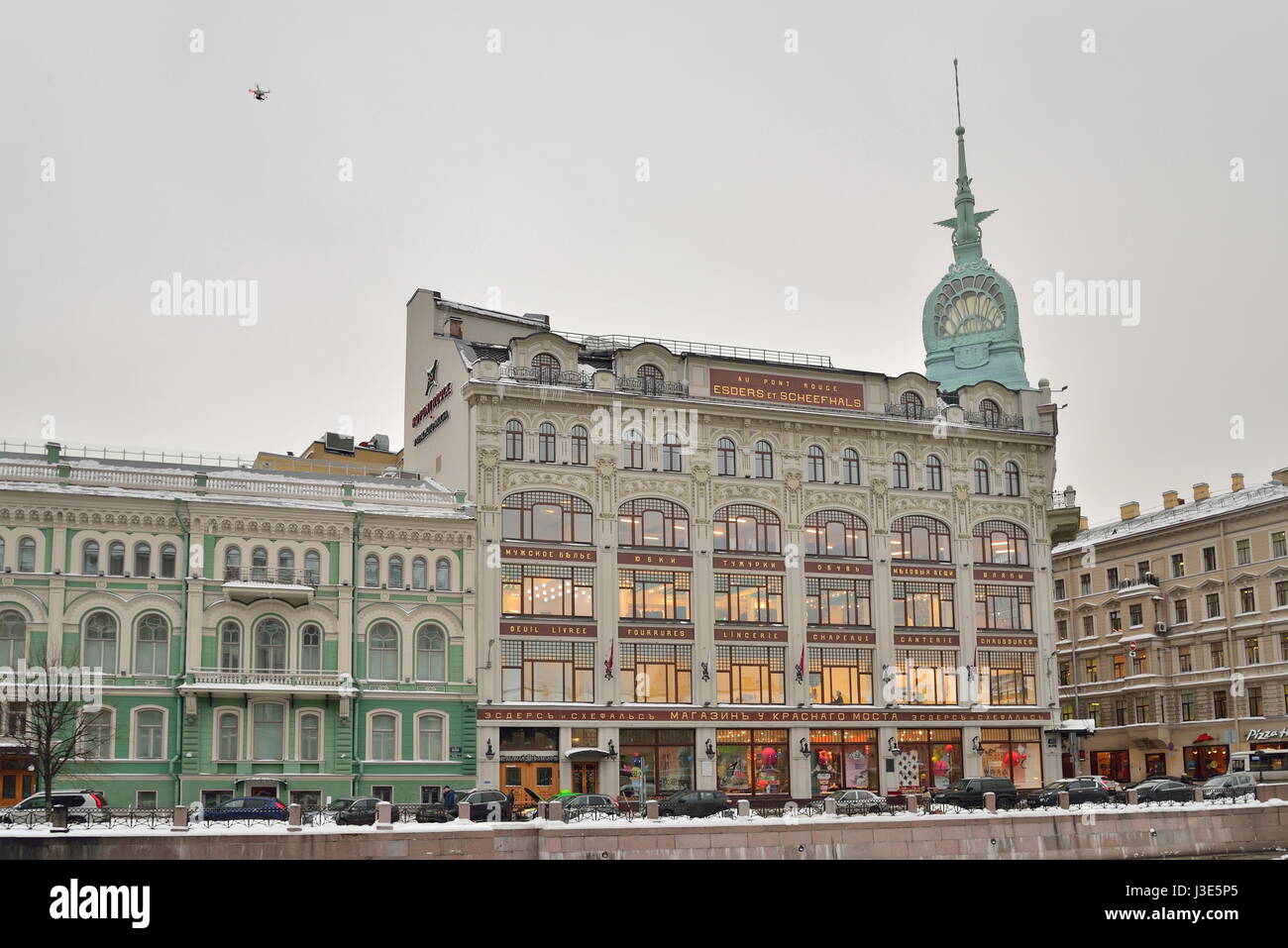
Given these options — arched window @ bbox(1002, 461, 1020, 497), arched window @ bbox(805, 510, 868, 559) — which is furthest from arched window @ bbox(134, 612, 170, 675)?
arched window @ bbox(1002, 461, 1020, 497)

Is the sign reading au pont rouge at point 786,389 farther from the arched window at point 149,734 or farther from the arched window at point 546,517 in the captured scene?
the arched window at point 149,734

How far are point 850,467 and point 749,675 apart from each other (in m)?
12.3

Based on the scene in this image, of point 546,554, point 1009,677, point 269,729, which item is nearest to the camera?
point 269,729

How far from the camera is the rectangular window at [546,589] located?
7106cm

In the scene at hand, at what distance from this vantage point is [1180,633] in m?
92.4

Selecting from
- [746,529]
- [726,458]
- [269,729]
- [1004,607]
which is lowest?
[269,729]

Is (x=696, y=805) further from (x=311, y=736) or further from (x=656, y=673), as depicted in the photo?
(x=311, y=736)

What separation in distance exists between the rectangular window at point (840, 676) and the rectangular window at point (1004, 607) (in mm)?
7113

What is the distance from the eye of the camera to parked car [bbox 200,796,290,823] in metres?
51.9

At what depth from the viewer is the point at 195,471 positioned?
67.9m

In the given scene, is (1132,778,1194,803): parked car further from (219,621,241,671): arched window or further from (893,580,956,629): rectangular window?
(219,621,241,671): arched window

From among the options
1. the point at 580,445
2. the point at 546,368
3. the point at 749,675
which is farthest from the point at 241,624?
the point at 749,675

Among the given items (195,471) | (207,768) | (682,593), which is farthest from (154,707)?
(682,593)

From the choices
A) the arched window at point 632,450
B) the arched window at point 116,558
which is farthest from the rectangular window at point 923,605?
the arched window at point 116,558
